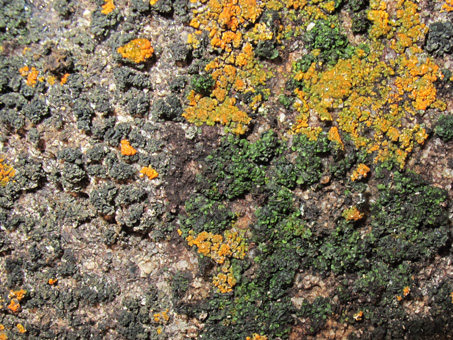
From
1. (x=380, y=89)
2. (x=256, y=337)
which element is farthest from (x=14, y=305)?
(x=380, y=89)

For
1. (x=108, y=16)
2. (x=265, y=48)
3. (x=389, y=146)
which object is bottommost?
(x=389, y=146)

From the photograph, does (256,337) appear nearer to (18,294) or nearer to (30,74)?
(18,294)

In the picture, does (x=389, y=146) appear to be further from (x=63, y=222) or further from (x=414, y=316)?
(x=63, y=222)

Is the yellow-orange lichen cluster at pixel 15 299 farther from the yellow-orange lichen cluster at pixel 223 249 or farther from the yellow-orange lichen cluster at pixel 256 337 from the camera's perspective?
the yellow-orange lichen cluster at pixel 256 337

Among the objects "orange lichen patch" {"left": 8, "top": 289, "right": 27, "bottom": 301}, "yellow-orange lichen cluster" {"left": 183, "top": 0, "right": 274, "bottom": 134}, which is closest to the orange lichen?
"yellow-orange lichen cluster" {"left": 183, "top": 0, "right": 274, "bottom": 134}

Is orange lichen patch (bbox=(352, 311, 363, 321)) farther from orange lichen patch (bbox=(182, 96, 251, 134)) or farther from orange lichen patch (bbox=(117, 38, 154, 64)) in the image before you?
orange lichen patch (bbox=(117, 38, 154, 64))

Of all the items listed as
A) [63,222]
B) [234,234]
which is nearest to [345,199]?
[234,234]

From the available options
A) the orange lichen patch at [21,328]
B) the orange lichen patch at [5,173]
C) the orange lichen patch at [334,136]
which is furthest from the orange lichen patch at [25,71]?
the orange lichen patch at [334,136]
